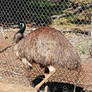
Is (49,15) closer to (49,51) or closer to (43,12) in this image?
(43,12)

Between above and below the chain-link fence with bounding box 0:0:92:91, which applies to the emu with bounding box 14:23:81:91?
above

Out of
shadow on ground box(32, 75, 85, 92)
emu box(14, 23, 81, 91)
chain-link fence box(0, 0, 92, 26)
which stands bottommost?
shadow on ground box(32, 75, 85, 92)

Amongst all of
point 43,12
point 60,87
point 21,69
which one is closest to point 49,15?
point 43,12

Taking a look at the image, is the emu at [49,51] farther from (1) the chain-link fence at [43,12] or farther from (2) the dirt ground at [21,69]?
(1) the chain-link fence at [43,12]

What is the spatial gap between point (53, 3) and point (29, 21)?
1155 mm

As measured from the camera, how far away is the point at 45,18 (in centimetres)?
928

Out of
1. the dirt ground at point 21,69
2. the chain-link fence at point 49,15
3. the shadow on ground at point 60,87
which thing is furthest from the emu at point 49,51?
the chain-link fence at point 49,15

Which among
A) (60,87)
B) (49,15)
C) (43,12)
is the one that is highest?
(43,12)

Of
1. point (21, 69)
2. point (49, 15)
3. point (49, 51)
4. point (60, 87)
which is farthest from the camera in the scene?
point (49, 15)

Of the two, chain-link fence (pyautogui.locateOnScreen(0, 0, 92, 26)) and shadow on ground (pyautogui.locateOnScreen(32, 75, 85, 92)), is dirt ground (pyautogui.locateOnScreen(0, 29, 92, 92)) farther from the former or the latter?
chain-link fence (pyautogui.locateOnScreen(0, 0, 92, 26))

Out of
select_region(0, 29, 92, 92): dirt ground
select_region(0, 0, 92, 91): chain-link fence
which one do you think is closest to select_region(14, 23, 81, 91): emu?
select_region(0, 29, 92, 92): dirt ground

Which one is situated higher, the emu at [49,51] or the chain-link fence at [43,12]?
the emu at [49,51]

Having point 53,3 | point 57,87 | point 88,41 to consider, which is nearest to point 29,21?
point 53,3

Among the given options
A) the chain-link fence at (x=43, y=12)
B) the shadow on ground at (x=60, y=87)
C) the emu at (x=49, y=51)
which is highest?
the emu at (x=49, y=51)
